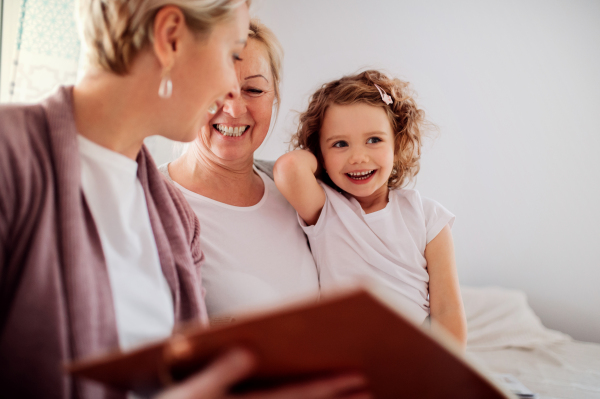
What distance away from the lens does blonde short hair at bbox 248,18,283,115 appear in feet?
4.68

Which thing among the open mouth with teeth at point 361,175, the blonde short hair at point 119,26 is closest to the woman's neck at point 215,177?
the open mouth with teeth at point 361,175

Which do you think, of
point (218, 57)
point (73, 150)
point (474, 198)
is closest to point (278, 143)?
point (474, 198)

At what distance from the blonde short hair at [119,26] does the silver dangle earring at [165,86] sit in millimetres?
67

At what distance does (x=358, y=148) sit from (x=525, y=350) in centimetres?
166

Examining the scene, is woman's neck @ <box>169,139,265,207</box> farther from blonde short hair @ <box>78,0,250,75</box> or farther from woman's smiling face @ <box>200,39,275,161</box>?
blonde short hair @ <box>78,0,250,75</box>

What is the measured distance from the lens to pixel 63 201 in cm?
69

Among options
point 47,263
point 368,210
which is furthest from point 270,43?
point 47,263

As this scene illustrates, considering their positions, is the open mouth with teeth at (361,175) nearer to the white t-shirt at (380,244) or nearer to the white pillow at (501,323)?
the white t-shirt at (380,244)

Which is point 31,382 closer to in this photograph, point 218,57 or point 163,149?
point 218,57

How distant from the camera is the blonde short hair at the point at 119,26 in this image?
30.5 inches

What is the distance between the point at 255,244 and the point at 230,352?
2.86ft

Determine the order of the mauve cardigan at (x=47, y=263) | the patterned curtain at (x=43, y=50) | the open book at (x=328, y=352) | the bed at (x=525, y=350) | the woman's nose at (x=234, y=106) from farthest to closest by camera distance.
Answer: the bed at (x=525, y=350) → the patterned curtain at (x=43, y=50) → the woman's nose at (x=234, y=106) → the mauve cardigan at (x=47, y=263) → the open book at (x=328, y=352)

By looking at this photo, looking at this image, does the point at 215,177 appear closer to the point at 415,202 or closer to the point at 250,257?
the point at 250,257

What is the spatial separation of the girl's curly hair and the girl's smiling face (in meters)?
0.05
